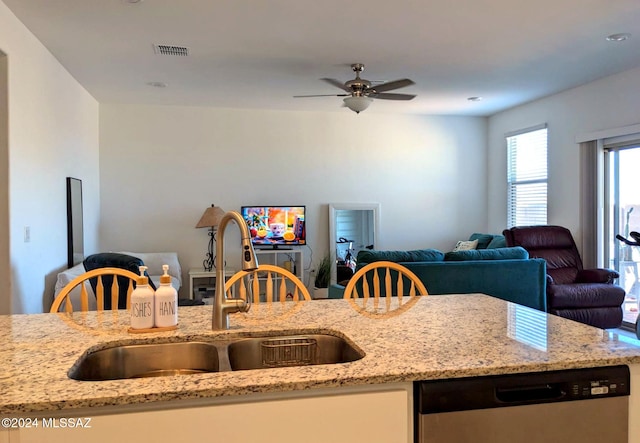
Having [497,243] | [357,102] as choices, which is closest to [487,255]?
[357,102]

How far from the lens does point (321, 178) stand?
6.71 meters

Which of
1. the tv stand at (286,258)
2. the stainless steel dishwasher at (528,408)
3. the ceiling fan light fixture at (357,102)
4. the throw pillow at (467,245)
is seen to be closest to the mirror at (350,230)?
the tv stand at (286,258)

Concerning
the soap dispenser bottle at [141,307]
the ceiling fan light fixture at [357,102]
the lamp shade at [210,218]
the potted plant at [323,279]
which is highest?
the ceiling fan light fixture at [357,102]

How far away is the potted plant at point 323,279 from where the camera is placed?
652 cm

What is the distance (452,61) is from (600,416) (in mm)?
3775

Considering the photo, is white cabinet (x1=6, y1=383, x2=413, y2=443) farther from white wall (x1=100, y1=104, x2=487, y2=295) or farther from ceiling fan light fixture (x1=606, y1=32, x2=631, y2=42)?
white wall (x1=100, y1=104, x2=487, y2=295)

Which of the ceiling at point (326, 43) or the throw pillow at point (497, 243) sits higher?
the ceiling at point (326, 43)

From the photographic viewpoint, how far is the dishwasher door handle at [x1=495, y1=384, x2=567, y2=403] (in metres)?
1.23

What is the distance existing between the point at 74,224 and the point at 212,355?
3836 mm

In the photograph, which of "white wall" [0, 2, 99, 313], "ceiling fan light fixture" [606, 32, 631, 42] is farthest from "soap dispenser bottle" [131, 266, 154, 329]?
"ceiling fan light fixture" [606, 32, 631, 42]

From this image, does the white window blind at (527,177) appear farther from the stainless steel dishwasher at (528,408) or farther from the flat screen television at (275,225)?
the stainless steel dishwasher at (528,408)

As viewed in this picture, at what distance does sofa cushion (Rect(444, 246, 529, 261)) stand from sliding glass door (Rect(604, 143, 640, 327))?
1613mm

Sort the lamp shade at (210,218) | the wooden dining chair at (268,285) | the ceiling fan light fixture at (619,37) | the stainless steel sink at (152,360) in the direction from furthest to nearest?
1. the lamp shade at (210,218)
2. the ceiling fan light fixture at (619,37)
3. the wooden dining chair at (268,285)
4. the stainless steel sink at (152,360)

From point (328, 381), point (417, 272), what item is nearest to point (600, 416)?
point (328, 381)
